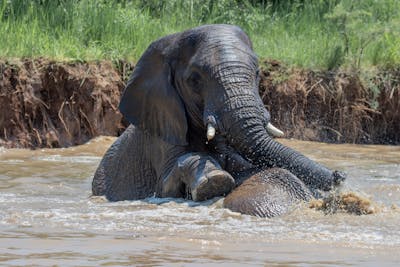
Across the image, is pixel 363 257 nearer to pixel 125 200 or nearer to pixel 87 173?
pixel 125 200

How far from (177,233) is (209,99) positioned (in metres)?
1.59

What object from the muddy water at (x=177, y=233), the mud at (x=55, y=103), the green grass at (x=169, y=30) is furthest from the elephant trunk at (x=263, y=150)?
the green grass at (x=169, y=30)

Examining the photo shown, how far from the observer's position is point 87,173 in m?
11.7

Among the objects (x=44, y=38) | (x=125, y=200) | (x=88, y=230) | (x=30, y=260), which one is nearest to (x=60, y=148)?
(x=44, y=38)

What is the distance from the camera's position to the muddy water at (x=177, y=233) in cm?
587

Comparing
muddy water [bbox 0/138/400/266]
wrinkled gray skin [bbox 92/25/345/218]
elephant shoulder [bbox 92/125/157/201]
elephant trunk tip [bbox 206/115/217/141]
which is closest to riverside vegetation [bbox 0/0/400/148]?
muddy water [bbox 0/138/400/266]

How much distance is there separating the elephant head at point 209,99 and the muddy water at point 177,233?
1.67 ft

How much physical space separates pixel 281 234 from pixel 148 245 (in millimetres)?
958

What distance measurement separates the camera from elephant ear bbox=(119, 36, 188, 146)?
8.63m

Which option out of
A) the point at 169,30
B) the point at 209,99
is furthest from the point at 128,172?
the point at 169,30

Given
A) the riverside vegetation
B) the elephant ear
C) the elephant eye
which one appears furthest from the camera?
the riverside vegetation

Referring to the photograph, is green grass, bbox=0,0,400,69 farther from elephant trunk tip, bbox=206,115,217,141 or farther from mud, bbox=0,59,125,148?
elephant trunk tip, bbox=206,115,217,141

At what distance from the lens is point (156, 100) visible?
8.88 meters

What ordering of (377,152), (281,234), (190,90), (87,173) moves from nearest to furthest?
Result: (281,234)
(190,90)
(87,173)
(377,152)
